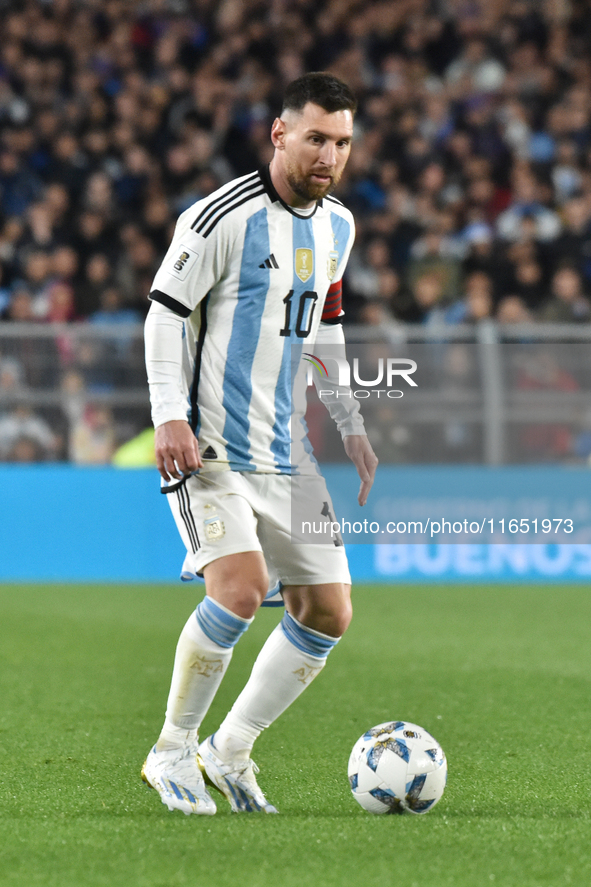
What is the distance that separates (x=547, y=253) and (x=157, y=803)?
28.6 ft

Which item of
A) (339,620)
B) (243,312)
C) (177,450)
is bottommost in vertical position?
(339,620)

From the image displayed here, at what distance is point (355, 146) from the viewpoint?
12.9 meters

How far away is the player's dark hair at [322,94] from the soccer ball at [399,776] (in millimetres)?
1923

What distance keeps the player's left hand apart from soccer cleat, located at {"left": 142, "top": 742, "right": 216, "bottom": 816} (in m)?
1.02

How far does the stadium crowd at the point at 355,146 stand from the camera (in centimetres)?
1139

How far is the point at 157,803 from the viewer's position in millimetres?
3873

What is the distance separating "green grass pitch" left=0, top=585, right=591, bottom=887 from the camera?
10.2 feet

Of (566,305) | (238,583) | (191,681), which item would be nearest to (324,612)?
(238,583)

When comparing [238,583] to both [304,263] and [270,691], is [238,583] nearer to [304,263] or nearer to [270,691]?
[270,691]

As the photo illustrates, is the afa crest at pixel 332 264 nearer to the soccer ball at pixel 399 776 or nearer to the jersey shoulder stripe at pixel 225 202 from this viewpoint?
the jersey shoulder stripe at pixel 225 202

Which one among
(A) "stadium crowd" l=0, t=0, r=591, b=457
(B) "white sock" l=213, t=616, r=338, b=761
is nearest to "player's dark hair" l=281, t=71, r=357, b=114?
(B) "white sock" l=213, t=616, r=338, b=761

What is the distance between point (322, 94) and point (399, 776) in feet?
6.68

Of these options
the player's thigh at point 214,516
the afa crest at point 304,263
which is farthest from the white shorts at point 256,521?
the afa crest at point 304,263

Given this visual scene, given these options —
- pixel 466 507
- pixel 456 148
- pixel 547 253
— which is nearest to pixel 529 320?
pixel 547 253
